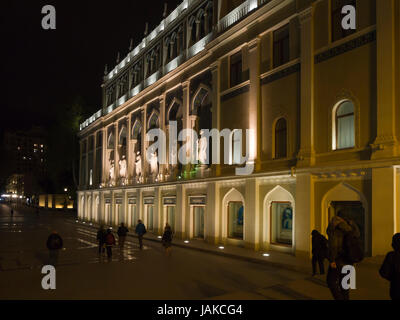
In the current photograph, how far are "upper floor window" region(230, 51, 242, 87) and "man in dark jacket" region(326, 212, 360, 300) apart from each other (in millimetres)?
16292

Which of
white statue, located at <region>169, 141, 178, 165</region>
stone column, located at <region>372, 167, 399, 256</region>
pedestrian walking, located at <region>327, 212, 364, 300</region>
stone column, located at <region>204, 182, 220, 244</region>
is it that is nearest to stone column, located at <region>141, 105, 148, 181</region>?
white statue, located at <region>169, 141, 178, 165</region>

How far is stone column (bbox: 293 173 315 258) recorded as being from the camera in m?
17.6

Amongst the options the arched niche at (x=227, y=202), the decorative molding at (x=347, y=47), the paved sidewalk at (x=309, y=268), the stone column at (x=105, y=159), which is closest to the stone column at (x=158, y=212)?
the paved sidewalk at (x=309, y=268)

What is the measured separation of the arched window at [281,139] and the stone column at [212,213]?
543 cm

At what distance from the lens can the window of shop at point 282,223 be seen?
773 inches

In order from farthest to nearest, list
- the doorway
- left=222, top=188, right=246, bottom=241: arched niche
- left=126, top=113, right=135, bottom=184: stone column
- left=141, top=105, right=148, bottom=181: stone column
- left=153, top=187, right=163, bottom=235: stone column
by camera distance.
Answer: left=126, top=113, right=135, bottom=184: stone column, left=141, top=105, right=148, bottom=181: stone column, left=153, top=187, right=163, bottom=235: stone column, the doorway, left=222, top=188, right=246, bottom=241: arched niche

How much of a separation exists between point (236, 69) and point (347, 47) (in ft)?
28.1

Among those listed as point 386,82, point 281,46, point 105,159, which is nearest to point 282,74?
point 281,46

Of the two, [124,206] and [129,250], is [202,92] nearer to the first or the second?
[129,250]

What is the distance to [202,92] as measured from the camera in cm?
2820

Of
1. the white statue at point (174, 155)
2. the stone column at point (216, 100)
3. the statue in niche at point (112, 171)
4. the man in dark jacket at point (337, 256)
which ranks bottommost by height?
the man in dark jacket at point (337, 256)

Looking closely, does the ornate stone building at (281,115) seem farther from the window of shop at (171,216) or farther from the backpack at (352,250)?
the backpack at (352,250)

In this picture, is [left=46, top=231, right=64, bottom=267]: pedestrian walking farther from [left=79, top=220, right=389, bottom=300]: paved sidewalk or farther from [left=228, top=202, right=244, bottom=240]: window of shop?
[left=228, top=202, right=244, bottom=240]: window of shop

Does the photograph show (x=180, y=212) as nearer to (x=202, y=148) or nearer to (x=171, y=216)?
(x=171, y=216)
